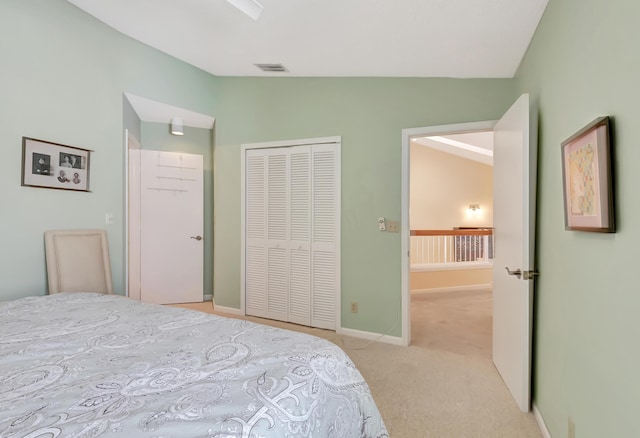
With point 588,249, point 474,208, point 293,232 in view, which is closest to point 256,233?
point 293,232

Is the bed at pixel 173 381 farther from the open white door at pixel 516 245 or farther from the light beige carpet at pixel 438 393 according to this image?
the open white door at pixel 516 245

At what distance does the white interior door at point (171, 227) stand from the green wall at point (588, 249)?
12.6ft

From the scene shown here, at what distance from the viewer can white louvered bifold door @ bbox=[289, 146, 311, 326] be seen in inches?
143

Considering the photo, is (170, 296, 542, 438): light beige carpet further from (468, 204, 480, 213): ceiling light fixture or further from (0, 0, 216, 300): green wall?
(468, 204, 480, 213): ceiling light fixture

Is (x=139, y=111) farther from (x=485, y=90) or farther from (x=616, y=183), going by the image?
(x=616, y=183)

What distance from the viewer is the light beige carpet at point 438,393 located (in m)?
1.92

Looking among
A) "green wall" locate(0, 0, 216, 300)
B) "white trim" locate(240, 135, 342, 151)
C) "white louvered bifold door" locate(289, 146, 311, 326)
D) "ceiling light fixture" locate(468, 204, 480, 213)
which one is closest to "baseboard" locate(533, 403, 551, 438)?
"white louvered bifold door" locate(289, 146, 311, 326)

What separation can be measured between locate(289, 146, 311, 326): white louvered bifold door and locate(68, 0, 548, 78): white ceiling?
0.97m

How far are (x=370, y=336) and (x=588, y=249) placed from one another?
91.6 inches

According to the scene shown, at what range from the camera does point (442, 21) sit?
7.18 ft

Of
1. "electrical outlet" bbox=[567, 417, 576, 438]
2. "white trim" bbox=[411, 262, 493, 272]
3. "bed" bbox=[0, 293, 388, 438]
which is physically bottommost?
"electrical outlet" bbox=[567, 417, 576, 438]

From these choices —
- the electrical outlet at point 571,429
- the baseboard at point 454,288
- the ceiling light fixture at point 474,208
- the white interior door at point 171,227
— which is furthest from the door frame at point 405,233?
the ceiling light fixture at point 474,208

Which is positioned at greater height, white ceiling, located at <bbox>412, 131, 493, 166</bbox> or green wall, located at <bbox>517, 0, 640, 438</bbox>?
white ceiling, located at <bbox>412, 131, 493, 166</bbox>

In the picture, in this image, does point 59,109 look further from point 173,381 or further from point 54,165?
point 173,381
